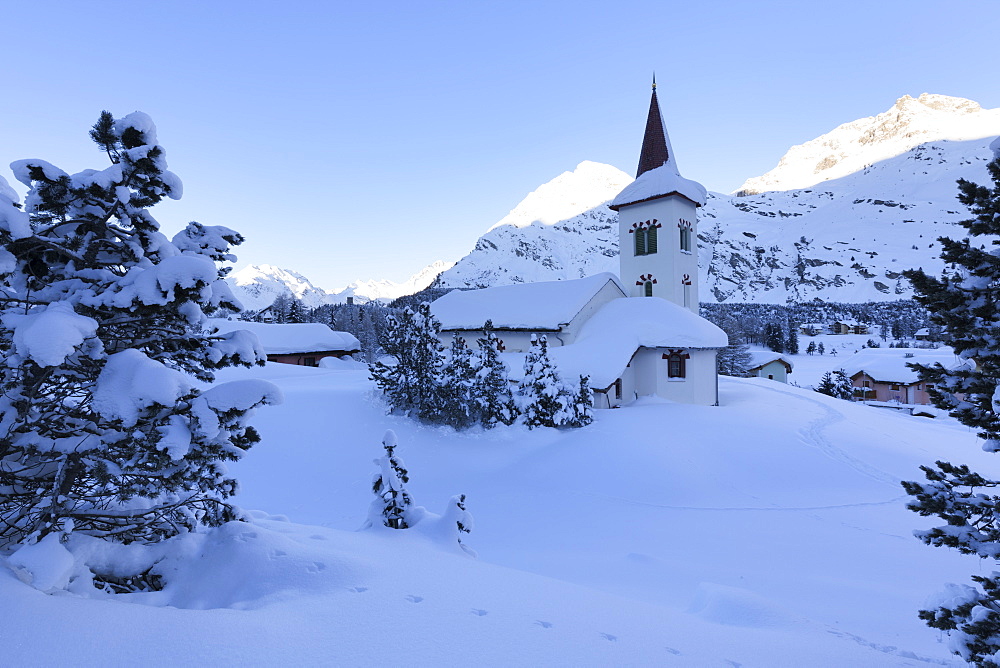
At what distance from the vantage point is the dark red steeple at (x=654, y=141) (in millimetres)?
29078

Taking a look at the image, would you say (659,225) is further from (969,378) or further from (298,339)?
(298,339)

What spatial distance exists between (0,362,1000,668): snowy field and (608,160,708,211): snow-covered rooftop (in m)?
13.2

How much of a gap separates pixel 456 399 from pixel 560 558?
32.8 feet

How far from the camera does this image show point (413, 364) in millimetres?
19297

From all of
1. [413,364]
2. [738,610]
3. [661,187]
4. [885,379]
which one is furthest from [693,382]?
[885,379]

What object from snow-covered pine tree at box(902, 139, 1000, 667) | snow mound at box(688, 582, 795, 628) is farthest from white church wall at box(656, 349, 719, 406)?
snow-covered pine tree at box(902, 139, 1000, 667)

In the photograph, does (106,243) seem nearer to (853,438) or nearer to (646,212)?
(853,438)

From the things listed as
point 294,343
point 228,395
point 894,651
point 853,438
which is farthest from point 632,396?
point 294,343

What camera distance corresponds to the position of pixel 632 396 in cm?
2319

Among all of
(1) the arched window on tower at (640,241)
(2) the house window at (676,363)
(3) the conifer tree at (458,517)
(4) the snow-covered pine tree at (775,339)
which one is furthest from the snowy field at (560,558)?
(4) the snow-covered pine tree at (775,339)

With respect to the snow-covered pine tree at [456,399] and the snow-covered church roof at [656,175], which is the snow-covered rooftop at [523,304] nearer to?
the snow-covered church roof at [656,175]

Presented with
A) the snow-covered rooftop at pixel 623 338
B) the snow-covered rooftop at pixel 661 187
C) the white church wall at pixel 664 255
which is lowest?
the snow-covered rooftop at pixel 623 338

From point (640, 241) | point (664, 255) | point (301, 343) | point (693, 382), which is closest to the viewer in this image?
point (693, 382)

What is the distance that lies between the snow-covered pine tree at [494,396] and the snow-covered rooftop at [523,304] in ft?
20.0
